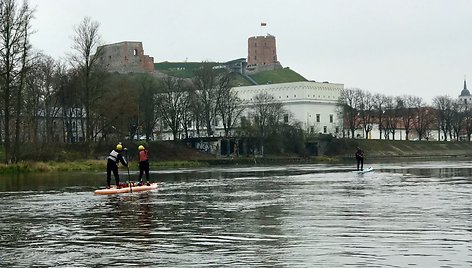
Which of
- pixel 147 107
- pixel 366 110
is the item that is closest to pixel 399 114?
pixel 366 110

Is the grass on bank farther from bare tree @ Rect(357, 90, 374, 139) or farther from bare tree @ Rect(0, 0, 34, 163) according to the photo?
bare tree @ Rect(357, 90, 374, 139)

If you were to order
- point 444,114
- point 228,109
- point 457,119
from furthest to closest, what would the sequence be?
point 457,119, point 444,114, point 228,109

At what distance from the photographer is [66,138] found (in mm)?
→ 97125

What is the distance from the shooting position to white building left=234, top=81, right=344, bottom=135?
150 m

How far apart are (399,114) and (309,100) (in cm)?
1929

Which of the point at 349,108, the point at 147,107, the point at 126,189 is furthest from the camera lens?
the point at 349,108

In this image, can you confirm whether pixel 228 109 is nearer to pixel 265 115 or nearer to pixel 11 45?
pixel 265 115

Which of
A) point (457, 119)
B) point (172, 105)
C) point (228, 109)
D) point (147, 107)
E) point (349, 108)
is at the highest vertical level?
point (349, 108)

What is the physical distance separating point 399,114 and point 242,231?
143059mm

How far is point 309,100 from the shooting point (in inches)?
5940

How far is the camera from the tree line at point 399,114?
148 meters

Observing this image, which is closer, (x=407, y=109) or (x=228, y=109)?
(x=228, y=109)

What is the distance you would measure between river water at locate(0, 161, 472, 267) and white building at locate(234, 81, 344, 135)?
412 feet

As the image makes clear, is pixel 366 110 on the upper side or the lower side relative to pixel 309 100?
lower
